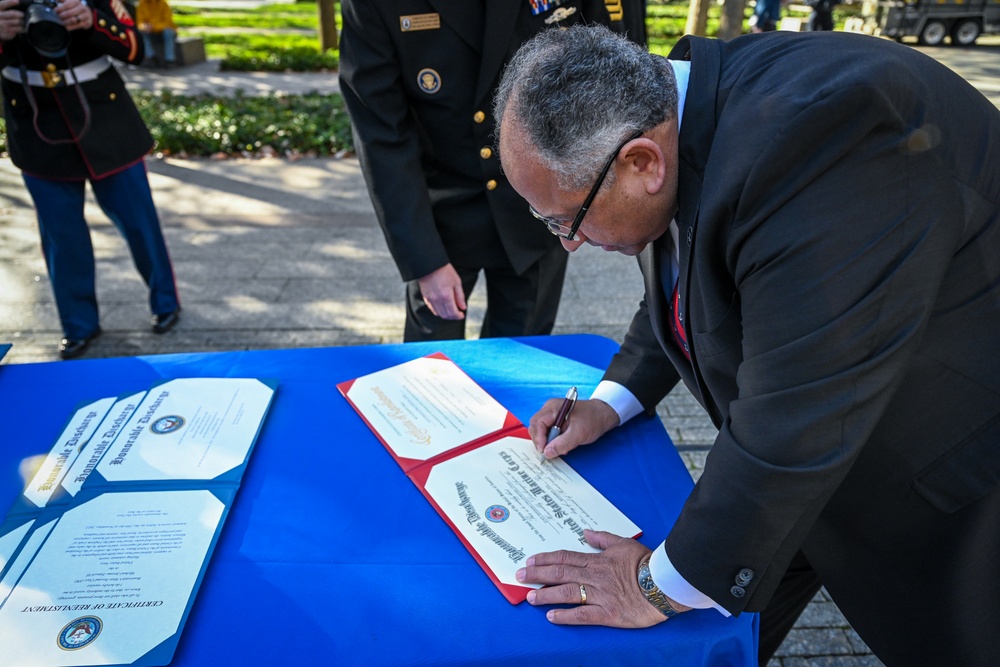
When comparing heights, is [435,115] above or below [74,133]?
above

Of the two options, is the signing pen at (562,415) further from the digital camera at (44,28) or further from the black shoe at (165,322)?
the black shoe at (165,322)

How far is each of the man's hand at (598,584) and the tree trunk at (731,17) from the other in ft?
31.5

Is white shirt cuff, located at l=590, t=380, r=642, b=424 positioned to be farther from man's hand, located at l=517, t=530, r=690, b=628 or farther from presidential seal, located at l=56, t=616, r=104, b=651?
presidential seal, located at l=56, t=616, r=104, b=651

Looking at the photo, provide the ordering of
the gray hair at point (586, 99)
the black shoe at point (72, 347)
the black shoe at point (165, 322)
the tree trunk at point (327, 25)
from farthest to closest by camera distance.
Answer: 1. the tree trunk at point (327, 25)
2. the black shoe at point (165, 322)
3. the black shoe at point (72, 347)
4. the gray hair at point (586, 99)

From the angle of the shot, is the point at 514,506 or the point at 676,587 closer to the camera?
the point at 676,587

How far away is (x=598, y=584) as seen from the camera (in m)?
1.10

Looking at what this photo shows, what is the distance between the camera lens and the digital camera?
2885 millimetres

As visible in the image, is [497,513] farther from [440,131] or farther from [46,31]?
[46,31]

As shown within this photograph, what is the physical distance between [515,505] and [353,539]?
0.97 ft

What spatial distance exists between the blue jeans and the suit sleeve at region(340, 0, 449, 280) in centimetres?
193

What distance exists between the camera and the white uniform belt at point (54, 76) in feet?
10.1

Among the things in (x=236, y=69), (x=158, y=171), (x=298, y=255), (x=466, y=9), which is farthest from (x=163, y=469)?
(x=236, y=69)

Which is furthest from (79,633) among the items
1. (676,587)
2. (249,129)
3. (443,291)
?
(249,129)

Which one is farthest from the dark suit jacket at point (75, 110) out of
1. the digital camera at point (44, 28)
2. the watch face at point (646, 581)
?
the watch face at point (646, 581)
